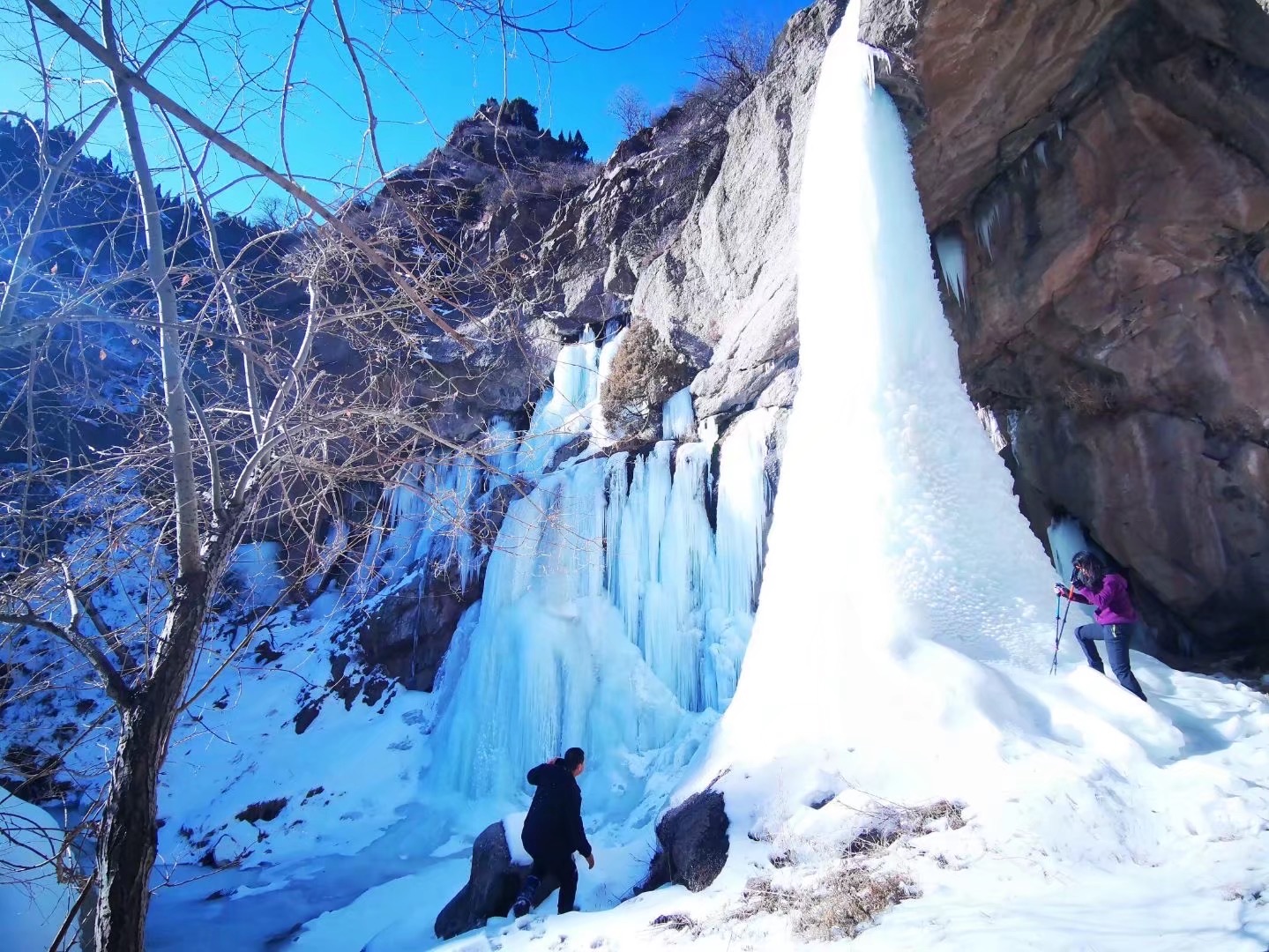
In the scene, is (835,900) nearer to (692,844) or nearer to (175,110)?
(692,844)

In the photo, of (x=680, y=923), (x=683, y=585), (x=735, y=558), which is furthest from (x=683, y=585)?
(x=680, y=923)

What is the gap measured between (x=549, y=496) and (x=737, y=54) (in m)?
9.83

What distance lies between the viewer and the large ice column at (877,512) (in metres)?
4.19

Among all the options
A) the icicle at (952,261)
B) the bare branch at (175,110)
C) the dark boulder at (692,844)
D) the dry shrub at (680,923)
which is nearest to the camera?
the bare branch at (175,110)

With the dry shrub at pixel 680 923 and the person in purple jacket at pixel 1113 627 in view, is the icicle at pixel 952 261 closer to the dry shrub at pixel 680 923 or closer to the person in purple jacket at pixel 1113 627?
the person in purple jacket at pixel 1113 627

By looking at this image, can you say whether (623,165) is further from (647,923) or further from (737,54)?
(647,923)

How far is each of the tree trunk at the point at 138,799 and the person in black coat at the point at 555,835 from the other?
193 cm

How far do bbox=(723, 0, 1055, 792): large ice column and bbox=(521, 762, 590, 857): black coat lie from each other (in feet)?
3.73

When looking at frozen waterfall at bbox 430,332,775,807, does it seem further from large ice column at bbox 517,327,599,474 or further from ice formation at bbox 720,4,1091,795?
ice formation at bbox 720,4,1091,795

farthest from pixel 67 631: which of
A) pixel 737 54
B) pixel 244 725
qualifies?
pixel 737 54

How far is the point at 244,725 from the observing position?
11453 millimetres

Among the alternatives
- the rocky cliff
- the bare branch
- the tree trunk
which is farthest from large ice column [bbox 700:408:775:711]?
the bare branch

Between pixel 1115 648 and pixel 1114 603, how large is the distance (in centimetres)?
26

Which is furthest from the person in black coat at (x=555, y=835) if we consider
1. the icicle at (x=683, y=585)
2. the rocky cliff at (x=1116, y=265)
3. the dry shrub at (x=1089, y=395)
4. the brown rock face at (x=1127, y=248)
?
the dry shrub at (x=1089, y=395)
